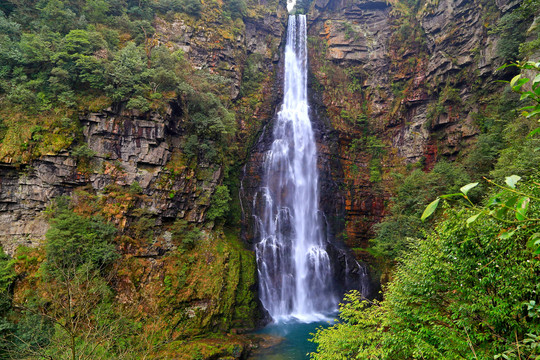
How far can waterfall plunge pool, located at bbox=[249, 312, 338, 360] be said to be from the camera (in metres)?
13.7

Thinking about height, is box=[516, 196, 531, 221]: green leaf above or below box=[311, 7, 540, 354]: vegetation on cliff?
above

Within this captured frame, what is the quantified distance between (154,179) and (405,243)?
640 inches

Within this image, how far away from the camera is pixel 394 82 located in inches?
1116

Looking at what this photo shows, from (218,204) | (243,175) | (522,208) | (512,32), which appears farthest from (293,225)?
(522,208)

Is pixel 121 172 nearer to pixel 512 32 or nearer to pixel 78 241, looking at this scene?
pixel 78 241

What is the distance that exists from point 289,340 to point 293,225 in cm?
930

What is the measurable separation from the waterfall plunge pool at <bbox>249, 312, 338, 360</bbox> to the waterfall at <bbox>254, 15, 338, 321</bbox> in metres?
0.86

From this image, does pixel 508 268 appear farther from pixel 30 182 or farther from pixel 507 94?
pixel 30 182

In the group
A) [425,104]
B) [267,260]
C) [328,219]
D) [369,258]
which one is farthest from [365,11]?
[267,260]

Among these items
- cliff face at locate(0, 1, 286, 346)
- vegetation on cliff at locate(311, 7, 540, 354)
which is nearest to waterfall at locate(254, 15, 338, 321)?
cliff face at locate(0, 1, 286, 346)

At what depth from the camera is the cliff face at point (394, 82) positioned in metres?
21.5

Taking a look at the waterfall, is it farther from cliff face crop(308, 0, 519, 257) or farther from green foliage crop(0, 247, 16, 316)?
green foliage crop(0, 247, 16, 316)

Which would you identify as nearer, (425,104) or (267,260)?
(267,260)

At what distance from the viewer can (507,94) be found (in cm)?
1711
